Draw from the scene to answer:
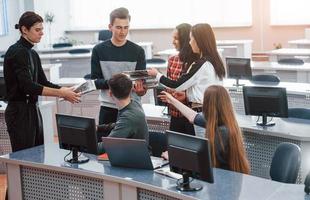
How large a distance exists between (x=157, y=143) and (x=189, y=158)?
114 cm

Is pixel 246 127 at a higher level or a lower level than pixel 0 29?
lower

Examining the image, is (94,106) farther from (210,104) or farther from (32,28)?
(210,104)

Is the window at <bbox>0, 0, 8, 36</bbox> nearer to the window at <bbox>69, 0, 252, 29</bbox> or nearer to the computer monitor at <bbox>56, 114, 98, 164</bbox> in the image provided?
the window at <bbox>69, 0, 252, 29</bbox>

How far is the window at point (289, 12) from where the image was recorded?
42.4 feet

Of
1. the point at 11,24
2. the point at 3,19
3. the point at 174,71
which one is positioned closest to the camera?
the point at 174,71

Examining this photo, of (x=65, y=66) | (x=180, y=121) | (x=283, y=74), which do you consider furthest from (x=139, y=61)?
(x=65, y=66)

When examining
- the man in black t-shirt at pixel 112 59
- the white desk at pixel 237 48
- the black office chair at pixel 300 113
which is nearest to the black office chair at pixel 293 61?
the black office chair at pixel 300 113

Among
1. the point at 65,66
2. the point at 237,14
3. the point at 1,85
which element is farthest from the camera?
the point at 237,14

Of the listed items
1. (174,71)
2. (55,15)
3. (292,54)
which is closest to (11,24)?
(55,15)

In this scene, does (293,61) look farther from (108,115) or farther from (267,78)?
(108,115)

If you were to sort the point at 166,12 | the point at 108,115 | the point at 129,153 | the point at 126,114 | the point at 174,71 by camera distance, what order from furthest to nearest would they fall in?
the point at 166,12 → the point at 174,71 → the point at 108,115 → the point at 126,114 → the point at 129,153

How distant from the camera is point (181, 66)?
4.71 meters

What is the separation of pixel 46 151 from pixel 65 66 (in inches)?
296

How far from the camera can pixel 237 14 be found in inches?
543
